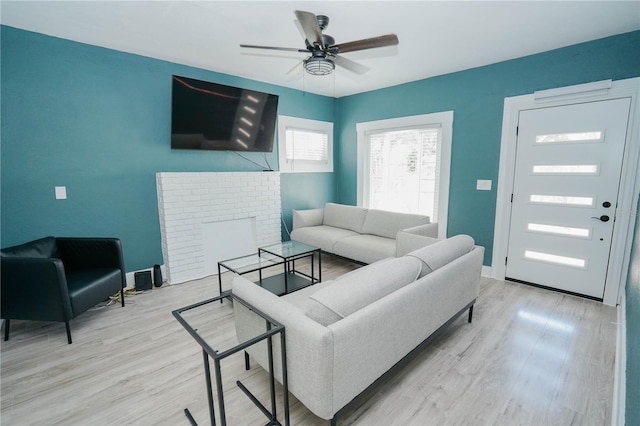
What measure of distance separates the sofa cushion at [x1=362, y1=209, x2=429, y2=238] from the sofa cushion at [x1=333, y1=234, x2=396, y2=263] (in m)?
0.11

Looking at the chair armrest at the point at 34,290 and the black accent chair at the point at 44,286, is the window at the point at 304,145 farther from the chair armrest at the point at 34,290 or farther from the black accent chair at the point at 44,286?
the chair armrest at the point at 34,290

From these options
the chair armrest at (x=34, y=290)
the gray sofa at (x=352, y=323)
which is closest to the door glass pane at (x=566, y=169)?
the gray sofa at (x=352, y=323)

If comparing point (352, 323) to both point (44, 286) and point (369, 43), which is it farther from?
point (44, 286)

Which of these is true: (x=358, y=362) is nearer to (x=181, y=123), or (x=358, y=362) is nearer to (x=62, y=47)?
(x=181, y=123)

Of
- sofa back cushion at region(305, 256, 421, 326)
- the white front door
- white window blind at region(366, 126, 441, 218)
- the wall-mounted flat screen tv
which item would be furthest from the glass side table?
the white front door

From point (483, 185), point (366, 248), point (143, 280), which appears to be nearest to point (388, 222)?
point (366, 248)

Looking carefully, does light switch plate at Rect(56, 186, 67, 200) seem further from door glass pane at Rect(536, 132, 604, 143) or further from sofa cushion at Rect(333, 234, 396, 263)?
door glass pane at Rect(536, 132, 604, 143)

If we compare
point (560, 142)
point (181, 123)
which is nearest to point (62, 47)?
point (181, 123)

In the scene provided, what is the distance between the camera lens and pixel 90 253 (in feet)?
9.25

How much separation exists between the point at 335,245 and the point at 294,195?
1.37m

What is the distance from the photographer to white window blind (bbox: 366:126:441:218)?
423cm

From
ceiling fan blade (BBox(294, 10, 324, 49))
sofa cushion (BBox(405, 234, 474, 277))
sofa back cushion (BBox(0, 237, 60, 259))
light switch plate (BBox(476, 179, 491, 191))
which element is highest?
ceiling fan blade (BBox(294, 10, 324, 49))

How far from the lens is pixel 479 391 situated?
1810 millimetres

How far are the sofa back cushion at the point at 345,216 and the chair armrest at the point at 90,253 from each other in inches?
115
